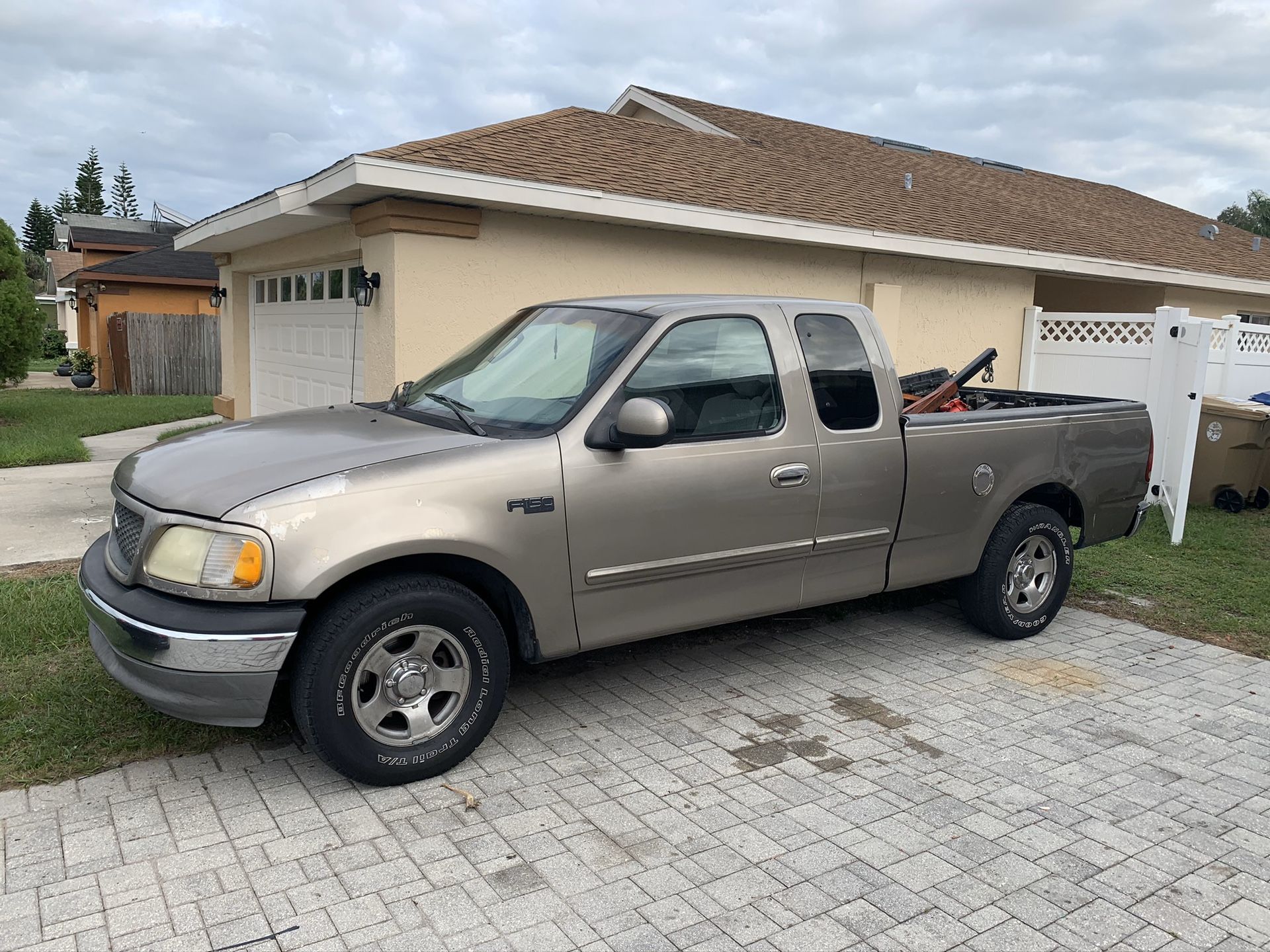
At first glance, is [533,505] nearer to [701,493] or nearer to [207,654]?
[701,493]

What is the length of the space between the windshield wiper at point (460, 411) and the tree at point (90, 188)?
296 ft

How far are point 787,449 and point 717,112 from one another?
11.9m

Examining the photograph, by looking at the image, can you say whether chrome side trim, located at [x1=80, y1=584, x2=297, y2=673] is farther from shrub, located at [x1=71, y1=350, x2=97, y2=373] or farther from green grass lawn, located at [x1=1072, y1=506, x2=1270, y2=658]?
shrub, located at [x1=71, y1=350, x2=97, y2=373]

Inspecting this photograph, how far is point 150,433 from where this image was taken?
14.5 meters

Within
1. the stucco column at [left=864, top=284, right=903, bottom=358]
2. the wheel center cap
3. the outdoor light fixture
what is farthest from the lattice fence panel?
the wheel center cap

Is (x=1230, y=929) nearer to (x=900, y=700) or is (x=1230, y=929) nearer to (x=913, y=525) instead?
(x=900, y=700)

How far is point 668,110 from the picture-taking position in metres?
14.8

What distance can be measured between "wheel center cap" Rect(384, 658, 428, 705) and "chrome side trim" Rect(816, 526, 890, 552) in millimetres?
2041

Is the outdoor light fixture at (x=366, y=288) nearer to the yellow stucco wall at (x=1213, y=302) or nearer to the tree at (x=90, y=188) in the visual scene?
the yellow stucco wall at (x=1213, y=302)

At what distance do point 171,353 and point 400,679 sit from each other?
21.4 metres

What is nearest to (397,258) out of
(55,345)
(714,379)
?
(714,379)

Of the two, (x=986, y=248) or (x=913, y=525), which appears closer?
(x=913, y=525)

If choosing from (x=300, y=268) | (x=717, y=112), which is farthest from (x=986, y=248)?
(x=300, y=268)

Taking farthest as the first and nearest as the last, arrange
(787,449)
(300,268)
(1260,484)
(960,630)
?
(300,268), (1260,484), (960,630), (787,449)
